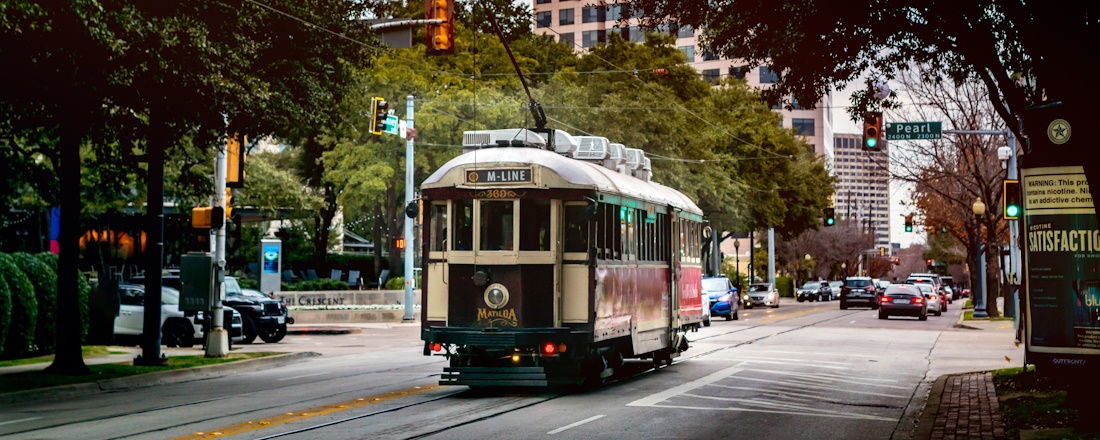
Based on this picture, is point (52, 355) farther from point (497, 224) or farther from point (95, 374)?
point (497, 224)

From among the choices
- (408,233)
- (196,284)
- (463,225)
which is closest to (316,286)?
(408,233)

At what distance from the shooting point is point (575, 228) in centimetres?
1587

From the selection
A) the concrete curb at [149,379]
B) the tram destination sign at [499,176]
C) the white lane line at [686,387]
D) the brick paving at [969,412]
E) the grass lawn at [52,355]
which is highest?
the tram destination sign at [499,176]

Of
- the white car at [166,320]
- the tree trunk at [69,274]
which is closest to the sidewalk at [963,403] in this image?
the tree trunk at [69,274]

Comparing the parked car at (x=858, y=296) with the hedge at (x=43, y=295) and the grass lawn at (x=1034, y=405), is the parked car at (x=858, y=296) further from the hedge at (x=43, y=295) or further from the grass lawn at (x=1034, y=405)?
the hedge at (x=43, y=295)

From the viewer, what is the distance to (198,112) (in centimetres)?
1950

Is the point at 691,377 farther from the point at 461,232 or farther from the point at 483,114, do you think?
the point at 483,114

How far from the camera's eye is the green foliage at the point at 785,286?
97262 millimetres

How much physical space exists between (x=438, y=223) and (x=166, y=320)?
47.5ft

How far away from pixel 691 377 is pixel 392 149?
116 feet

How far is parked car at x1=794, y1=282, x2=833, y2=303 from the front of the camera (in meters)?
80.8

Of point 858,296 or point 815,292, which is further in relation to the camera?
point 815,292

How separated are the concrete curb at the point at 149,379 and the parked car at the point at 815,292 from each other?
198ft

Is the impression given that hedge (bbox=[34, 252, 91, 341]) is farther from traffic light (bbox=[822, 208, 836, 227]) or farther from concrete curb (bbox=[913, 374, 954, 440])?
traffic light (bbox=[822, 208, 836, 227])
